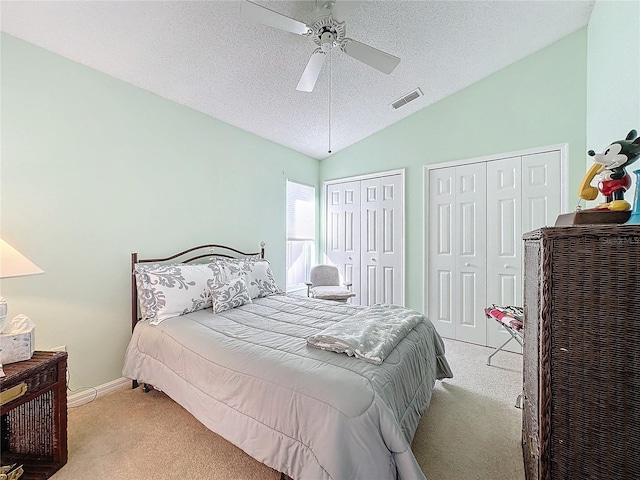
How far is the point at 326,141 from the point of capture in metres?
4.36

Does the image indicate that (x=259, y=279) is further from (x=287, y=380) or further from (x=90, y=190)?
(x=287, y=380)

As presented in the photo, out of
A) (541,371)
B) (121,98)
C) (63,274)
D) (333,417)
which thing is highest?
(121,98)

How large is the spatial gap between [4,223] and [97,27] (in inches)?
57.8

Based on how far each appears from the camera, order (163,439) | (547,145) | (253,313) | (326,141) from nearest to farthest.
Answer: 1. (163,439)
2. (253,313)
3. (547,145)
4. (326,141)

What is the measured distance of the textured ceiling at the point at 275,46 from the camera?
6.55ft

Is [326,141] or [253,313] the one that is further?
[326,141]

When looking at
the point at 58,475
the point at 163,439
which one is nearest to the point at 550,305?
the point at 163,439

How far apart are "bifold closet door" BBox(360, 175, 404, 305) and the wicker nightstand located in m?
3.54

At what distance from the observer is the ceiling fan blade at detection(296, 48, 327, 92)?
82.2 inches

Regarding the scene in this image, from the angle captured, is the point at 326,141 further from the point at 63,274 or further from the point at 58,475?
the point at 58,475

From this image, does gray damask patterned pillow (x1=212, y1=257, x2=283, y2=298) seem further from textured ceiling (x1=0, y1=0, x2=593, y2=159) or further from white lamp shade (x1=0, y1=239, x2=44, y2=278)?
textured ceiling (x1=0, y1=0, x2=593, y2=159)

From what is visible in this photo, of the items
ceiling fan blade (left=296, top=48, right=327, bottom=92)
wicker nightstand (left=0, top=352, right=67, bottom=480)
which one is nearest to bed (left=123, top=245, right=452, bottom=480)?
wicker nightstand (left=0, top=352, right=67, bottom=480)

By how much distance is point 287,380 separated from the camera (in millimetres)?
1485

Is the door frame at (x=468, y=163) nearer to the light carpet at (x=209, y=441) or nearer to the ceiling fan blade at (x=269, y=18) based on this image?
the light carpet at (x=209, y=441)
